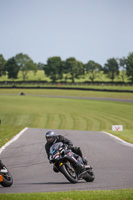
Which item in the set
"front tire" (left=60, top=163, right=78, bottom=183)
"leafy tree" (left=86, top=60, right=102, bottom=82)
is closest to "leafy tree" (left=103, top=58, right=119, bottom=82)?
"leafy tree" (left=86, top=60, right=102, bottom=82)

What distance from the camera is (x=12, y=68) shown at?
171 meters

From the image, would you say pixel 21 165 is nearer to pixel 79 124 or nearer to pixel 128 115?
pixel 79 124

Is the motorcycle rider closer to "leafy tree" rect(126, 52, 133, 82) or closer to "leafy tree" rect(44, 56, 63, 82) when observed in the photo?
"leafy tree" rect(126, 52, 133, 82)

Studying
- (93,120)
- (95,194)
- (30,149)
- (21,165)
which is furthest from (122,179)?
(93,120)

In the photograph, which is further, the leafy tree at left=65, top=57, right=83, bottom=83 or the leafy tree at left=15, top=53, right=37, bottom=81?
the leafy tree at left=15, top=53, right=37, bottom=81

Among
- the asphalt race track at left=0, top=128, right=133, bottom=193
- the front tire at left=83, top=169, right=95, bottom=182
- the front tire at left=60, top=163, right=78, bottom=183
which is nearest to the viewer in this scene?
the asphalt race track at left=0, top=128, right=133, bottom=193

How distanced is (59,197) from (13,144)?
10618 mm

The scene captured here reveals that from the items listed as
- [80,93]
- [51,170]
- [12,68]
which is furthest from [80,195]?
[12,68]

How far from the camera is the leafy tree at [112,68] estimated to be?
17823 centimetres

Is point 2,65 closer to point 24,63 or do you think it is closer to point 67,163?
point 24,63

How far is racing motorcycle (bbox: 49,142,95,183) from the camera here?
9.17 metres

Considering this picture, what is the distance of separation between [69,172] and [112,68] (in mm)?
172372

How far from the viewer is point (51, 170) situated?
11688 mm

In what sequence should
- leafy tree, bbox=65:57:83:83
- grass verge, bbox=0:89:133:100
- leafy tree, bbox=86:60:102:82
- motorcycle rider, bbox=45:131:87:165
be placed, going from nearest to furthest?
motorcycle rider, bbox=45:131:87:165 < grass verge, bbox=0:89:133:100 < leafy tree, bbox=65:57:83:83 < leafy tree, bbox=86:60:102:82
